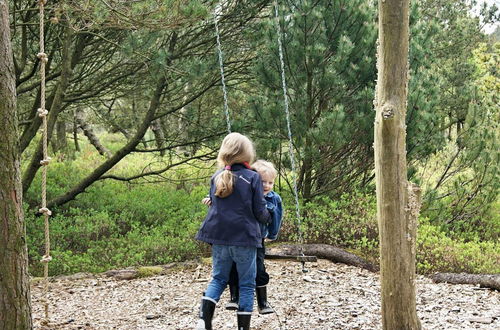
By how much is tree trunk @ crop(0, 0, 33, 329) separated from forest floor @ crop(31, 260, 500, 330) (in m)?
1.33

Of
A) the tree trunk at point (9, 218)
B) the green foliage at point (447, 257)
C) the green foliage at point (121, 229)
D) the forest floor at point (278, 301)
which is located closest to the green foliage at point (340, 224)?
the green foliage at point (447, 257)

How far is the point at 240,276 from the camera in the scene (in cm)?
382

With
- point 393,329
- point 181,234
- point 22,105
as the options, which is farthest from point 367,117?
point 22,105

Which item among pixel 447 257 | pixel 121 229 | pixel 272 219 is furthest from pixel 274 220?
pixel 121 229

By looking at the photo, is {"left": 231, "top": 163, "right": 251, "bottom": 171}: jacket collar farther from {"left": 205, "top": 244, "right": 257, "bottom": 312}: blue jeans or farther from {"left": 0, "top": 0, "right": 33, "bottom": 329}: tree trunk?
{"left": 0, "top": 0, "right": 33, "bottom": 329}: tree trunk

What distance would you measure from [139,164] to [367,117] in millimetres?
7349

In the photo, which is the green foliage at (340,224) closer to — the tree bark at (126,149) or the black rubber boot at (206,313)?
the tree bark at (126,149)

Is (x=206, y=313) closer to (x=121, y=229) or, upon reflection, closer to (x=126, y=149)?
(x=126, y=149)

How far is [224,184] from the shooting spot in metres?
3.65

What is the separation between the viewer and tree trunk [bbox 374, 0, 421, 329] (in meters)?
3.60

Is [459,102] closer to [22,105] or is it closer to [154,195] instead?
[154,195]

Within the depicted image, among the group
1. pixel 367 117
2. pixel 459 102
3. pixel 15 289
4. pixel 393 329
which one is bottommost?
pixel 393 329

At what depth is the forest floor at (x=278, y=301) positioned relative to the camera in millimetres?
4727

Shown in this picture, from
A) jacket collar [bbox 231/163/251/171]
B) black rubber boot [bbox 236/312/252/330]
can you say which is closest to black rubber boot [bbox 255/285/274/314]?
black rubber boot [bbox 236/312/252/330]
